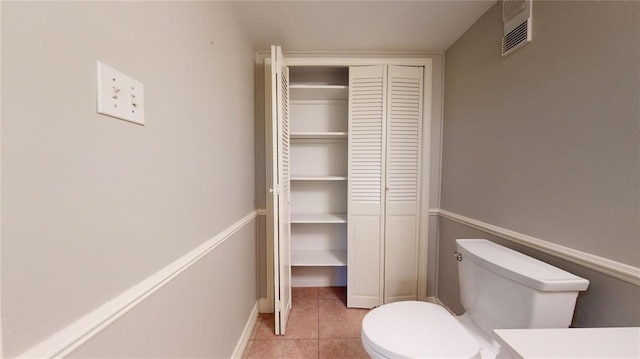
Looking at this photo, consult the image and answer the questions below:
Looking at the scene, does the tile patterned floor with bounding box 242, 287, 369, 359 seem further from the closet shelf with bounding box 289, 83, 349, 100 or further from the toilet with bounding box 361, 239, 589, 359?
the closet shelf with bounding box 289, 83, 349, 100

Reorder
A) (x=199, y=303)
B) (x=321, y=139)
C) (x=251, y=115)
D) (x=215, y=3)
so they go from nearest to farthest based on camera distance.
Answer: (x=199, y=303), (x=215, y=3), (x=251, y=115), (x=321, y=139)

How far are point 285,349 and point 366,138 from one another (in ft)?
5.11

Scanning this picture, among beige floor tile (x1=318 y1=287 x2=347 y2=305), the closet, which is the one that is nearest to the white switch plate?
the closet

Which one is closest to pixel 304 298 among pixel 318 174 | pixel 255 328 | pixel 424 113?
pixel 255 328

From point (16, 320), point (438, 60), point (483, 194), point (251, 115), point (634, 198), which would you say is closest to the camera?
point (16, 320)

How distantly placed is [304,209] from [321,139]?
0.67 metres

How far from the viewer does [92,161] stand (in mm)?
514

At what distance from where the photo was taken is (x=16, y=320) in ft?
1.27

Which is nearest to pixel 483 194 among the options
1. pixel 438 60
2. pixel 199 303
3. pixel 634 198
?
pixel 634 198

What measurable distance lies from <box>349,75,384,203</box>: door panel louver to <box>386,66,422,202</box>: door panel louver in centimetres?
8

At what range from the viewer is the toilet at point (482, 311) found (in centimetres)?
86

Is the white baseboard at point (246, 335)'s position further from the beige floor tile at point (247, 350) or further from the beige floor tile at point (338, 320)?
the beige floor tile at point (338, 320)

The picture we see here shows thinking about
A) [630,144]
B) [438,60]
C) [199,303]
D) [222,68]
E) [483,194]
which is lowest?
[199,303]

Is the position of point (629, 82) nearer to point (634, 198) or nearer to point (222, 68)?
point (634, 198)
